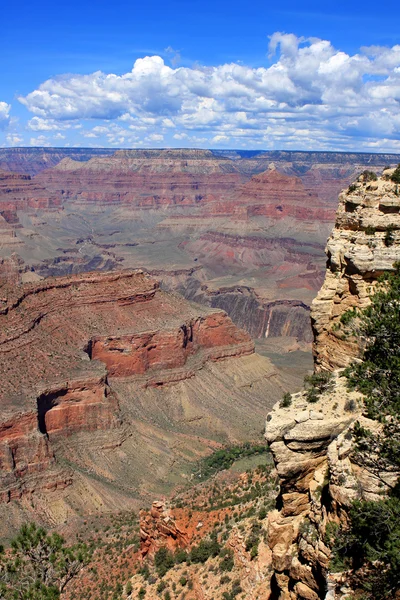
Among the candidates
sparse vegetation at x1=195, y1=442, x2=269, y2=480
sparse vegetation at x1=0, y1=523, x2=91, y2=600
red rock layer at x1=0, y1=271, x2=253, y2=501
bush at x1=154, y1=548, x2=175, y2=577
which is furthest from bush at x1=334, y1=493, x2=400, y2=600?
sparse vegetation at x1=195, y1=442, x2=269, y2=480

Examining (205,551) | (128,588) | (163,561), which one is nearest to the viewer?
(205,551)

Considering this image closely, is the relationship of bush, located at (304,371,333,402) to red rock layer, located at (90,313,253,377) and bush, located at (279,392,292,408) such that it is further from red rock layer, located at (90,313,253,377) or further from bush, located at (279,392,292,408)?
red rock layer, located at (90,313,253,377)

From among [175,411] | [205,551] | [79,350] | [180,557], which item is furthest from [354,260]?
[175,411]

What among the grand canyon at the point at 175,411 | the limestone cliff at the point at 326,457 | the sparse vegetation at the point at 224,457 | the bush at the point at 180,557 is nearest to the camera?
the limestone cliff at the point at 326,457

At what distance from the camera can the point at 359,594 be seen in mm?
15094

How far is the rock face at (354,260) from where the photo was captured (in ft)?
79.1

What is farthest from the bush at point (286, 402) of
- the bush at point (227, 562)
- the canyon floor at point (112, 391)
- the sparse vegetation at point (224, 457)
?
the sparse vegetation at point (224, 457)

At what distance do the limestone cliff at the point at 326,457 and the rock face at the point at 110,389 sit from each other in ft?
113

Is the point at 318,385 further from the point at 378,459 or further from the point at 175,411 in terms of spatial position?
the point at 175,411

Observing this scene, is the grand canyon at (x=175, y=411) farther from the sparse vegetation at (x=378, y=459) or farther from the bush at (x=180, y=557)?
the bush at (x=180, y=557)

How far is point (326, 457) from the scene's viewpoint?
730 inches

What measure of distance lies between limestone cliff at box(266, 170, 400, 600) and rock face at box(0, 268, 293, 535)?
113ft

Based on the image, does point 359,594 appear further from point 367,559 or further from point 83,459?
point 83,459

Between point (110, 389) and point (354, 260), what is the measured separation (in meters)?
46.7
